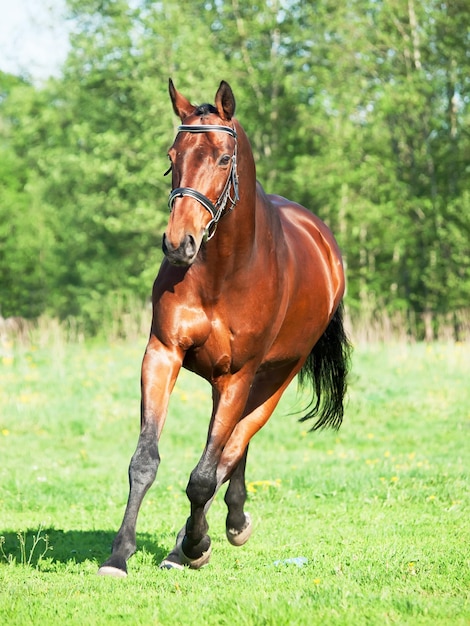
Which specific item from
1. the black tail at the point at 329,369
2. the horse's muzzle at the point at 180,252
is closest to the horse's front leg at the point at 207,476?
the horse's muzzle at the point at 180,252

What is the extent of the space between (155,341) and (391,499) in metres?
3.43

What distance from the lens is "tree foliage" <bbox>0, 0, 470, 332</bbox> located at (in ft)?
99.4

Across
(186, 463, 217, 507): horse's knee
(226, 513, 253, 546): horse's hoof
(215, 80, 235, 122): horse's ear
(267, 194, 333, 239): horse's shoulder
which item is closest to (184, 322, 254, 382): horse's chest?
(186, 463, 217, 507): horse's knee

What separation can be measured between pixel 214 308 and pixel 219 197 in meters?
0.70

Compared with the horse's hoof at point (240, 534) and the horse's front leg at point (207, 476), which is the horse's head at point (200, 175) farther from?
the horse's hoof at point (240, 534)

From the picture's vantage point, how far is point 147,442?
4871 millimetres

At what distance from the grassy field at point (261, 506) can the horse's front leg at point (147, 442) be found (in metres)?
0.16

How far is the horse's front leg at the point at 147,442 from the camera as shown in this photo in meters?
4.80

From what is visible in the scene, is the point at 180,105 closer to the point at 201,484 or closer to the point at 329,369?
the point at 201,484

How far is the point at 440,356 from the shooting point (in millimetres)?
17312

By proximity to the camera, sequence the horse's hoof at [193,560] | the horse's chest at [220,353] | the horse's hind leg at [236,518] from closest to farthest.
Answer: the horse's chest at [220,353]
the horse's hoof at [193,560]
the horse's hind leg at [236,518]

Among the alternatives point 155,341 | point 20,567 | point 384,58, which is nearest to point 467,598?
point 155,341

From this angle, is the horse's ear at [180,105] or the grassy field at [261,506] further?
the horse's ear at [180,105]

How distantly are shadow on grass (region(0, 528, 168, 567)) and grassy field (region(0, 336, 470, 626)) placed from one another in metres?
0.02
